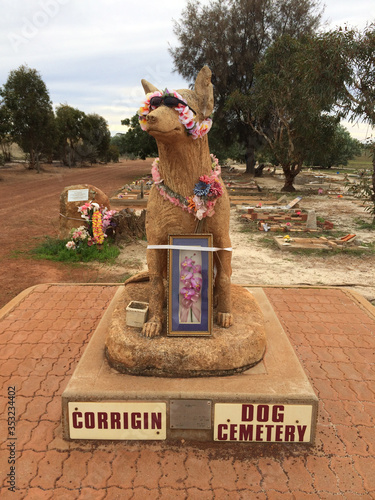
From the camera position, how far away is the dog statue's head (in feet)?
7.77

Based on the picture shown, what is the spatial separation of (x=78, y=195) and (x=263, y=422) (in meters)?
6.48

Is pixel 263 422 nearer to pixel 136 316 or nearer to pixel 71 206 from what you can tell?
pixel 136 316

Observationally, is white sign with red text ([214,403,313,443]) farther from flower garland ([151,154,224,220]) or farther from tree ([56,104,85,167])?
tree ([56,104,85,167])

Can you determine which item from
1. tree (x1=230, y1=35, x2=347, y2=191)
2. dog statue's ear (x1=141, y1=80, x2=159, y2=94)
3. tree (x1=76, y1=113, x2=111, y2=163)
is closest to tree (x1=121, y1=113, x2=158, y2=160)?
tree (x1=230, y1=35, x2=347, y2=191)

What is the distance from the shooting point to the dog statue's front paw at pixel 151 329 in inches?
112

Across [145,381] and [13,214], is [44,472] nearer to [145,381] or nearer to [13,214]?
[145,381]

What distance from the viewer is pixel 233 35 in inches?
841

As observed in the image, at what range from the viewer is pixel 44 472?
234cm

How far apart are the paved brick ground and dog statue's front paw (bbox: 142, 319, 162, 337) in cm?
75

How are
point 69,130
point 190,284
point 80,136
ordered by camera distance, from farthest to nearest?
point 80,136, point 69,130, point 190,284

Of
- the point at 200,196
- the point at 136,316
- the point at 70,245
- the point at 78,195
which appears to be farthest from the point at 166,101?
the point at 78,195

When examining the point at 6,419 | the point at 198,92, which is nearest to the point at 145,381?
the point at 6,419

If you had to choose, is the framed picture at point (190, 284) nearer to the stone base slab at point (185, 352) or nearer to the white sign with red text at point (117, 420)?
the stone base slab at point (185, 352)

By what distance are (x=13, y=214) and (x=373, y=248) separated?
33.6ft
